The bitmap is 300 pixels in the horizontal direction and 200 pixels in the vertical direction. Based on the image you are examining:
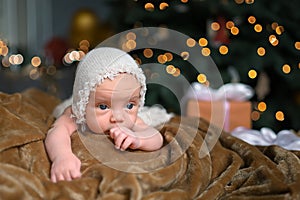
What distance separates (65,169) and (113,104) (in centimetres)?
20

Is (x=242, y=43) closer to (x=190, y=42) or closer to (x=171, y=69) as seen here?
(x=190, y=42)

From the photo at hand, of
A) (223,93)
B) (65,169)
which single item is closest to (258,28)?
(223,93)

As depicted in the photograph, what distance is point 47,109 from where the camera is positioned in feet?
5.58

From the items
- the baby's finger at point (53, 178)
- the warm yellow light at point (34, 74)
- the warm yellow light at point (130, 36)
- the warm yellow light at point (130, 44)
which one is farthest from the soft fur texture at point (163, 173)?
the warm yellow light at point (34, 74)

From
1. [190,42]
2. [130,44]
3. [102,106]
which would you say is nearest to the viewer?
[102,106]

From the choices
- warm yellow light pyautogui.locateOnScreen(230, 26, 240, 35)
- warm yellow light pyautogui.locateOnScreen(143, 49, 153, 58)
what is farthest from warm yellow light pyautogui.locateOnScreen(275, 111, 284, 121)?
warm yellow light pyautogui.locateOnScreen(143, 49, 153, 58)

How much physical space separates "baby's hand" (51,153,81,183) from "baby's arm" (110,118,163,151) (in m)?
0.12

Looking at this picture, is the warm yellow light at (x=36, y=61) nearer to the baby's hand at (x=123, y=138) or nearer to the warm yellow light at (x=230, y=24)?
the warm yellow light at (x=230, y=24)

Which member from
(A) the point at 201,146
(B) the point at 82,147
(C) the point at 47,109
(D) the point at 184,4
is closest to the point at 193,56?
(D) the point at 184,4

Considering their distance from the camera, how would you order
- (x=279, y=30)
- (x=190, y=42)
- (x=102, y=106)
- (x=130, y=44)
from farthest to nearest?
(x=130, y=44)
(x=190, y=42)
(x=279, y=30)
(x=102, y=106)

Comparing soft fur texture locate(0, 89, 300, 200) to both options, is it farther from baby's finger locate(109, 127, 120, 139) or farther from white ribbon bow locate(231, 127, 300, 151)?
white ribbon bow locate(231, 127, 300, 151)

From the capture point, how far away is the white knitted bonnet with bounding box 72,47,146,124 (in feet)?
3.81

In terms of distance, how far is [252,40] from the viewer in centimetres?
255

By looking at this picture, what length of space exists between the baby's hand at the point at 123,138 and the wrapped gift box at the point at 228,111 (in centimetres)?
95
